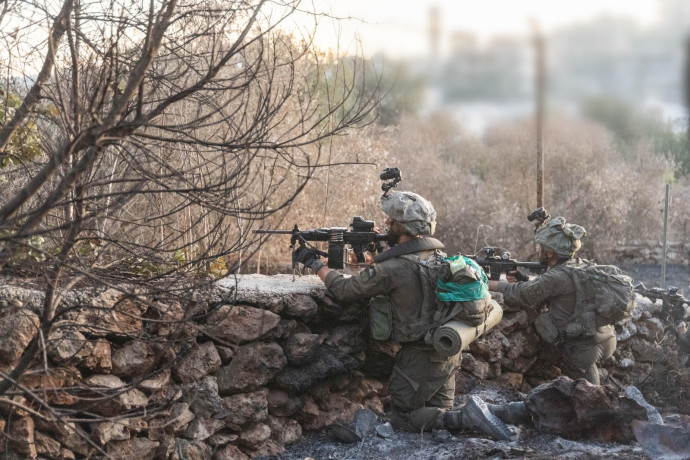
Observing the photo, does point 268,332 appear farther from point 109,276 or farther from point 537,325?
point 537,325

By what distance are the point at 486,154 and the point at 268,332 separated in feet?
51.2

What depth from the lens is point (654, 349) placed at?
8359mm

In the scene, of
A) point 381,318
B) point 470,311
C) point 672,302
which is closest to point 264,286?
point 381,318

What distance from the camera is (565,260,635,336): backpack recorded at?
699 centimetres

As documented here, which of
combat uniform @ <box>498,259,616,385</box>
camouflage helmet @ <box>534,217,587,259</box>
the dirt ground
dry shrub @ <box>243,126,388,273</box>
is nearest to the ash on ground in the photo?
combat uniform @ <box>498,259,616,385</box>

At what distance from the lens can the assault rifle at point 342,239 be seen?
6613 mm

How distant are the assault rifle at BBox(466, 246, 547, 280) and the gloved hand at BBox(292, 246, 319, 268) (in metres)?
1.63

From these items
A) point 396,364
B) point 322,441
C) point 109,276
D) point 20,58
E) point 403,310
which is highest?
point 20,58

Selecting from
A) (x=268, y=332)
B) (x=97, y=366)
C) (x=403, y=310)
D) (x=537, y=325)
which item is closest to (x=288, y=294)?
(x=268, y=332)

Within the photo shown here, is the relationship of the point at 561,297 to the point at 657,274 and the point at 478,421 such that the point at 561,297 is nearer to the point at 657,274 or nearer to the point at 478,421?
the point at 478,421

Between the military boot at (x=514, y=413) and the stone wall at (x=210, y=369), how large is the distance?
742 mm

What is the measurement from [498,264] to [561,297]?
1.98ft

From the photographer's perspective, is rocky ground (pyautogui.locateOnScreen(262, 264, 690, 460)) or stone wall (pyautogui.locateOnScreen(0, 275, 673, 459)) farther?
rocky ground (pyautogui.locateOnScreen(262, 264, 690, 460))

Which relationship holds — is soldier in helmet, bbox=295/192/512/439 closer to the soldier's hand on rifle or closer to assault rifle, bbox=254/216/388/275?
assault rifle, bbox=254/216/388/275
